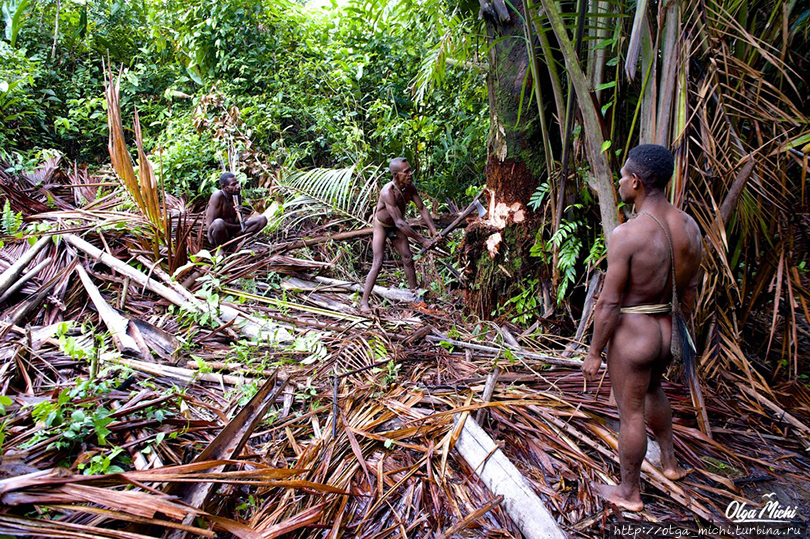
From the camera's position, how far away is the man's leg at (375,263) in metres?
5.32

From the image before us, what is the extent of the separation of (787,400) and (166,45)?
1077 centimetres

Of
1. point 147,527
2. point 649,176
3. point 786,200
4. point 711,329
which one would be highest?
point 649,176

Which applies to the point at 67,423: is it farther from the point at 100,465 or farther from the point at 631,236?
the point at 631,236

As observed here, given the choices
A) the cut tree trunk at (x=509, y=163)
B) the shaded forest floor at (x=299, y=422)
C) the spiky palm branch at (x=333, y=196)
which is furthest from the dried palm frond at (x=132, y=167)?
the cut tree trunk at (x=509, y=163)

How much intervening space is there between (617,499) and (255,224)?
17.1 feet

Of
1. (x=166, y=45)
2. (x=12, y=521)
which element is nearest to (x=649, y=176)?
(x=12, y=521)

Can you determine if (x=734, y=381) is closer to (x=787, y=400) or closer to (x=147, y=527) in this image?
(x=787, y=400)

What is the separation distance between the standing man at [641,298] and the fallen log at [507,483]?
0.41 m

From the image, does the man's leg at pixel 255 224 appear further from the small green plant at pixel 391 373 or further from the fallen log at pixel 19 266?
the small green plant at pixel 391 373

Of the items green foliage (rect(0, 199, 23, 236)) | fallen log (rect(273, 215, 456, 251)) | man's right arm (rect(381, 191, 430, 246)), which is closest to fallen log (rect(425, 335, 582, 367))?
man's right arm (rect(381, 191, 430, 246))

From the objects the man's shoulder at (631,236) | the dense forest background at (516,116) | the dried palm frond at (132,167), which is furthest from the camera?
the dried palm frond at (132,167)

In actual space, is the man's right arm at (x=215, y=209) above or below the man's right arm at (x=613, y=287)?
below

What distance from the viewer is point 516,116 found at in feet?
14.3

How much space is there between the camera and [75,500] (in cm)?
171
